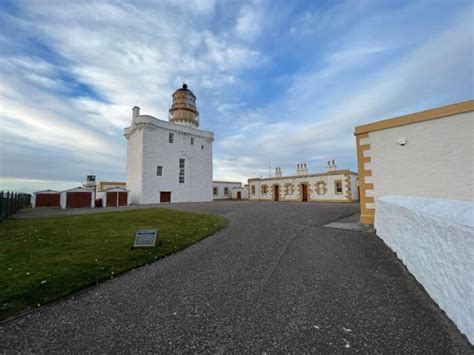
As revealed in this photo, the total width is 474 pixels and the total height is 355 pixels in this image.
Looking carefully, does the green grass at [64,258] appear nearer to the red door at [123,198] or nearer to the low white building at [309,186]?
the red door at [123,198]

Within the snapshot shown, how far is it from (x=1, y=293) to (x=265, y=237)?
558cm

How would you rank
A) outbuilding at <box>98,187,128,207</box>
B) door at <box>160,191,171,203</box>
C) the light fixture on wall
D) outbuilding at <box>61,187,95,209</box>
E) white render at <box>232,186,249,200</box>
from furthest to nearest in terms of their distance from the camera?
white render at <box>232,186,249,200</box>, door at <box>160,191,171,203</box>, outbuilding at <box>98,187,128,207</box>, outbuilding at <box>61,187,95,209</box>, the light fixture on wall

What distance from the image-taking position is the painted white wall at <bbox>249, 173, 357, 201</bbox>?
80.1ft

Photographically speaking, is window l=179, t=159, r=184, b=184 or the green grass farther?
window l=179, t=159, r=184, b=184

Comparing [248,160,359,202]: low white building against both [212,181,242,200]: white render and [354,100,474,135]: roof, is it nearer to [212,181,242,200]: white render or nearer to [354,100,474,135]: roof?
[212,181,242,200]: white render

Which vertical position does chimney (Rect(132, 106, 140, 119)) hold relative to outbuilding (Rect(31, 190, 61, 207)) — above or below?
above

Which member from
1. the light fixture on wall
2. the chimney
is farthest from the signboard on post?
the chimney

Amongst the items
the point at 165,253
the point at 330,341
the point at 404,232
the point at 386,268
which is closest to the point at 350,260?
the point at 386,268

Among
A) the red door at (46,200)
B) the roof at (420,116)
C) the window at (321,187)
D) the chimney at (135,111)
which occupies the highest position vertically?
the chimney at (135,111)

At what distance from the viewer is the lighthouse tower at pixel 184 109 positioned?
32625mm

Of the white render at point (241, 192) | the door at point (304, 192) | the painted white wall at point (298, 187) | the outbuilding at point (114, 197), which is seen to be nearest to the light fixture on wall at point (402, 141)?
the painted white wall at point (298, 187)

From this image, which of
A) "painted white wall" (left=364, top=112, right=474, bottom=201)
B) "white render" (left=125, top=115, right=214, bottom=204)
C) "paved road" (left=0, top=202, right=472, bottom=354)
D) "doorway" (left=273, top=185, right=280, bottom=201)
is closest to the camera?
"paved road" (left=0, top=202, right=472, bottom=354)

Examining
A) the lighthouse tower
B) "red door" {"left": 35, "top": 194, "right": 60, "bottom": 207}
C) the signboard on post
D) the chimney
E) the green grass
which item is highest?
the lighthouse tower

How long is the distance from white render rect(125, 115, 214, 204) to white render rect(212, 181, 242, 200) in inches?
302
